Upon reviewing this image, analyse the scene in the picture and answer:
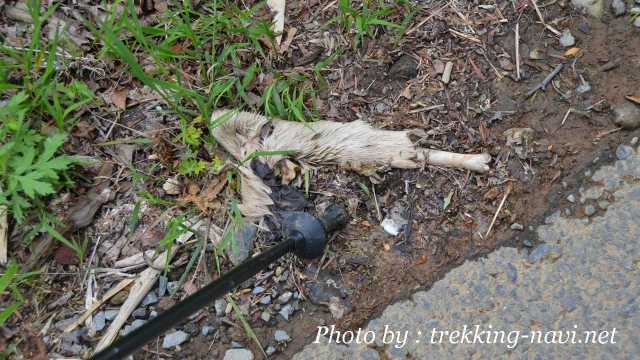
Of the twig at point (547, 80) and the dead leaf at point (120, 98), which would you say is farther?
the dead leaf at point (120, 98)

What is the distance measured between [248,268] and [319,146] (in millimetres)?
657

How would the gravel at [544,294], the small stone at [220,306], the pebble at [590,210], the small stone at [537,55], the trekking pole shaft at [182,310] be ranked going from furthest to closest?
the small stone at [537,55] < the small stone at [220,306] < the pebble at [590,210] < the gravel at [544,294] < the trekking pole shaft at [182,310]

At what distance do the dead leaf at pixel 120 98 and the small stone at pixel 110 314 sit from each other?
90cm

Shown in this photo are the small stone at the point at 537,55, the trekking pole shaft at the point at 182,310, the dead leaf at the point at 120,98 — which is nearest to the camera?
the trekking pole shaft at the point at 182,310

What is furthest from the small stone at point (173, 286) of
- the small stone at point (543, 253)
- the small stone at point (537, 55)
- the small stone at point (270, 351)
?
the small stone at point (537, 55)

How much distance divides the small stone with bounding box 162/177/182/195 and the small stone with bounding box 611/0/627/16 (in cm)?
195

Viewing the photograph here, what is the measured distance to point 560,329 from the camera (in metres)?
1.98

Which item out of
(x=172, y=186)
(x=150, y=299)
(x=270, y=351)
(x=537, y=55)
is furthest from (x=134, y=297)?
(x=537, y=55)

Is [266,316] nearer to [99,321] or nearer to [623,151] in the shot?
[99,321]

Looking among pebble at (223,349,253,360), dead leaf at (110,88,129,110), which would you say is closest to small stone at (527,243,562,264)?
pebble at (223,349,253,360)

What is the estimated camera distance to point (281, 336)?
2.13 meters

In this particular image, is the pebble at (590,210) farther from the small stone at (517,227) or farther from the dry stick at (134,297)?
the dry stick at (134,297)

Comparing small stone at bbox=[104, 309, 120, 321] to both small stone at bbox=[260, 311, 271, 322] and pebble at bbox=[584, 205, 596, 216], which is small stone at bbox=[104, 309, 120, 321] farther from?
A: pebble at bbox=[584, 205, 596, 216]

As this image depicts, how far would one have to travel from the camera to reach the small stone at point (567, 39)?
7.48 feet
